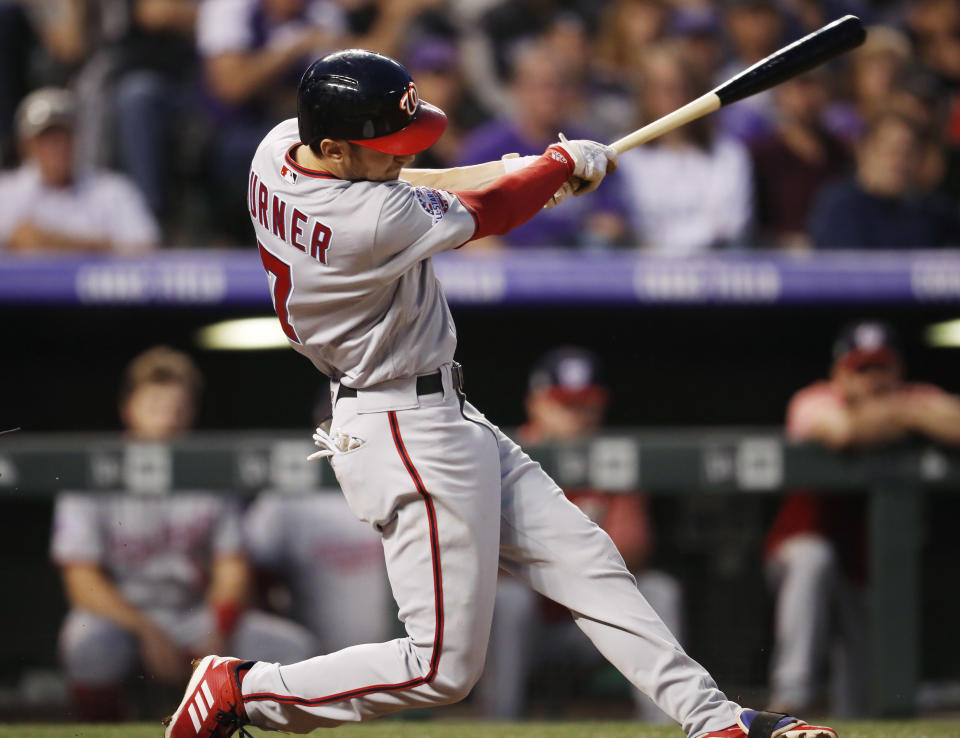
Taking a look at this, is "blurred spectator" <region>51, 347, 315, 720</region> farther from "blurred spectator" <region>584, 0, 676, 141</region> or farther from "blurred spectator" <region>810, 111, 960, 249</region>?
"blurred spectator" <region>810, 111, 960, 249</region>

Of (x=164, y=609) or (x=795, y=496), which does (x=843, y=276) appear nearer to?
(x=795, y=496)

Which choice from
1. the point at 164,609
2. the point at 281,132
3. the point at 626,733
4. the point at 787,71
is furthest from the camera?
the point at 164,609

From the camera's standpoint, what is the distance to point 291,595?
3.91 metres

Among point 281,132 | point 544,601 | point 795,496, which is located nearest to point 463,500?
point 281,132

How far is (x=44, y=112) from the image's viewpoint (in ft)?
15.6

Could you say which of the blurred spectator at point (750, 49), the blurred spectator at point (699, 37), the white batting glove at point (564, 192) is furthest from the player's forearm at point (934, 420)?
the white batting glove at point (564, 192)

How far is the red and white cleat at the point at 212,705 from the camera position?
2383mm

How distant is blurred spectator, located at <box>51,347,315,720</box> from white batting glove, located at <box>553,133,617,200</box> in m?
1.87

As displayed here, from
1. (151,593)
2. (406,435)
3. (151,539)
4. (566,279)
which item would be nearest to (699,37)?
(566,279)

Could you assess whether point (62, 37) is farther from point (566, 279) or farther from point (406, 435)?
point (406, 435)

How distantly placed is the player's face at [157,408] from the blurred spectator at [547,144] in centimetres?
141

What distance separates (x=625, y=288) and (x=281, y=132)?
8.21ft

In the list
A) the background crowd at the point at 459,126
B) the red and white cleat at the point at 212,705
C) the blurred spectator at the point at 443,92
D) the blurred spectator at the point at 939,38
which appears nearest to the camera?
the red and white cleat at the point at 212,705

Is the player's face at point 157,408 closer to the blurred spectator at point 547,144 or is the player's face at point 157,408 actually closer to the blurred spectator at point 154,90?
the blurred spectator at point 154,90
